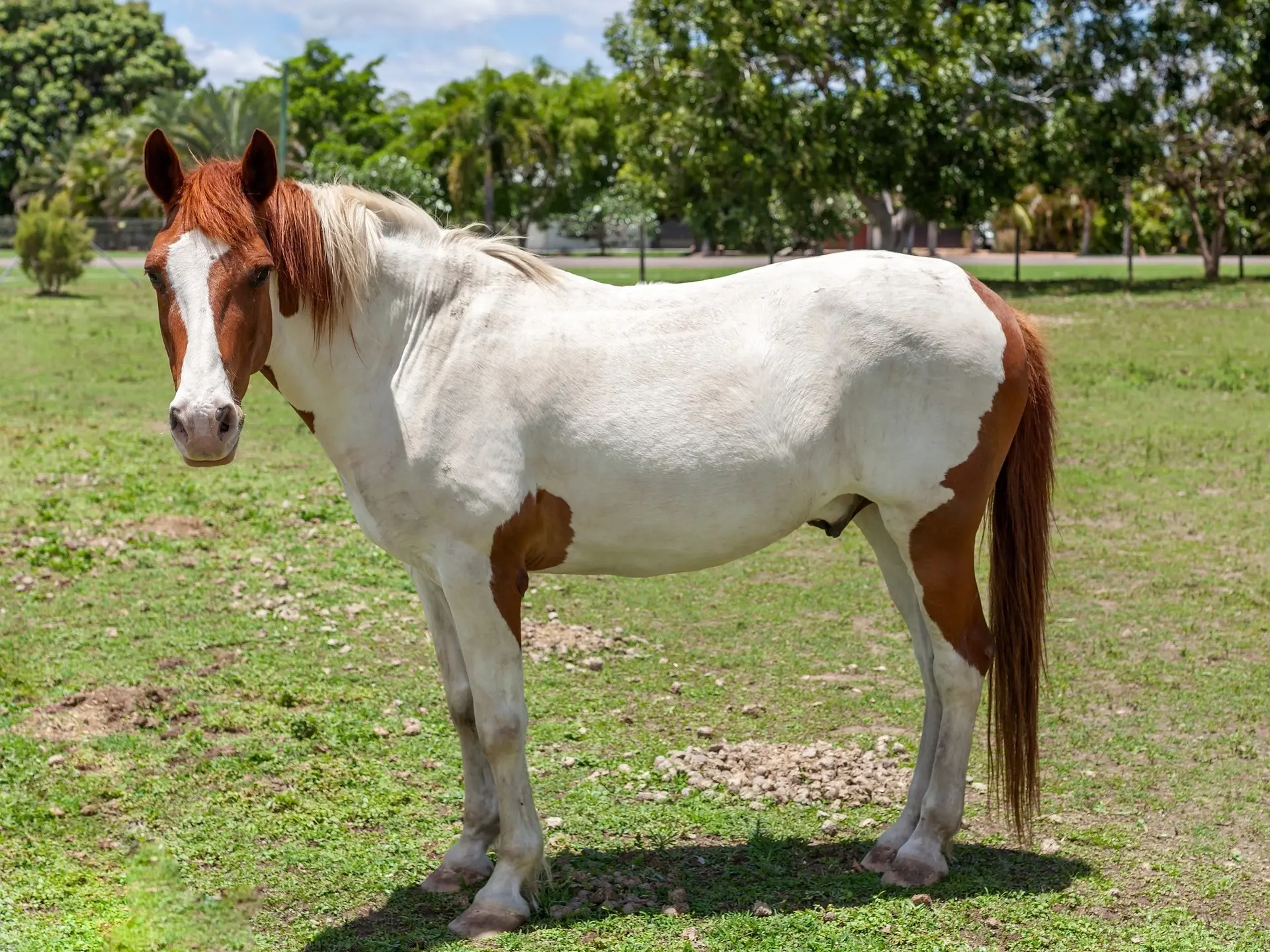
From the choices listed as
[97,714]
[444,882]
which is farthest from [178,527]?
[444,882]

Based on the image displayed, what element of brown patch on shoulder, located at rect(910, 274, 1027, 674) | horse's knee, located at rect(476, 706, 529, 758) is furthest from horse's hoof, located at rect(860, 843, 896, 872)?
horse's knee, located at rect(476, 706, 529, 758)

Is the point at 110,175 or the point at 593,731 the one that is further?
the point at 110,175

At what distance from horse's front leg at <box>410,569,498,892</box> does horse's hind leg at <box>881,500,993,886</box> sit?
4.31 feet

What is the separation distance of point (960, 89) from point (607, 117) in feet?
89.4

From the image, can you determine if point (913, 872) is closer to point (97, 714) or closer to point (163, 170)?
point (163, 170)

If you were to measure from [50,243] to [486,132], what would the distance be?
769 inches

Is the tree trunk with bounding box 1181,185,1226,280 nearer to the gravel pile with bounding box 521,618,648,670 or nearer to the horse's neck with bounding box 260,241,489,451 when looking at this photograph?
the gravel pile with bounding box 521,618,648,670

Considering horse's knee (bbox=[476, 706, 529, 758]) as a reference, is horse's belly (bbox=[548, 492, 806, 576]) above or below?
above

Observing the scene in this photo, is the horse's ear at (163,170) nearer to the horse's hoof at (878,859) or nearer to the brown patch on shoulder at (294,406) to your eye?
the brown patch on shoulder at (294,406)

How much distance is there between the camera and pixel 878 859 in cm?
417

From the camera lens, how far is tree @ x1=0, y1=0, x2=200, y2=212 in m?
57.2

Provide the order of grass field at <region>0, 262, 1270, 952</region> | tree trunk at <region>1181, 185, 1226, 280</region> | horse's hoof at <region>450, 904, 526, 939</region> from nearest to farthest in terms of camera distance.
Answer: horse's hoof at <region>450, 904, 526, 939</region>
grass field at <region>0, 262, 1270, 952</region>
tree trunk at <region>1181, 185, 1226, 280</region>

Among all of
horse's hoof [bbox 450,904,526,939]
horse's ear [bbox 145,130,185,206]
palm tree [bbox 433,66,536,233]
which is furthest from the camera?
palm tree [bbox 433,66,536,233]

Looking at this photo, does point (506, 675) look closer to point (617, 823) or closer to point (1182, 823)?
point (617, 823)
